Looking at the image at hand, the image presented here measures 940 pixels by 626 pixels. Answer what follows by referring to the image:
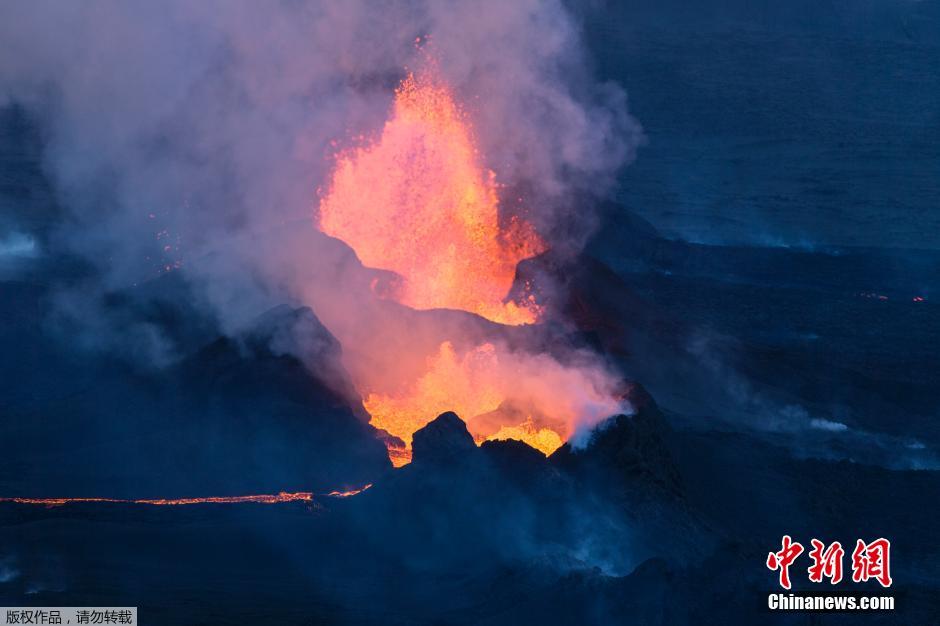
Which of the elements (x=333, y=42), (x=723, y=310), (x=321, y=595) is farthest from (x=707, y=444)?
(x=333, y=42)

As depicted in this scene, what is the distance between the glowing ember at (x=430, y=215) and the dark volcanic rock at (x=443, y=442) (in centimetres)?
711

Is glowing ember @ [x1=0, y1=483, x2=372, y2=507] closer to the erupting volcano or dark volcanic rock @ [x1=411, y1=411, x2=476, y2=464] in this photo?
dark volcanic rock @ [x1=411, y1=411, x2=476, y2=464]

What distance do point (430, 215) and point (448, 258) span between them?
1931mm

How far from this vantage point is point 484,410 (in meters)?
18.6

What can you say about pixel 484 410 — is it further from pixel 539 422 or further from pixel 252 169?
pixel 252 169

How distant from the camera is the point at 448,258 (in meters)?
25.9

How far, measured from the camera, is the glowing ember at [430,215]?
24.7 meters

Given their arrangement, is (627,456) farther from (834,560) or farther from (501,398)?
(834,560)

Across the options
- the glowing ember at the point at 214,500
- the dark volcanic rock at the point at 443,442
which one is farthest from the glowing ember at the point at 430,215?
the glowing ember at the point at 214,500

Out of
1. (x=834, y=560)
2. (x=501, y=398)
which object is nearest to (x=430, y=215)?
(x=501, y=398)

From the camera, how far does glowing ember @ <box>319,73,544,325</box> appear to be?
81.0ft

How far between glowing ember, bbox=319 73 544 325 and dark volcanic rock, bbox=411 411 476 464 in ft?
23.3

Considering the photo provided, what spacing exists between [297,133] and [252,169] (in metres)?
1.51

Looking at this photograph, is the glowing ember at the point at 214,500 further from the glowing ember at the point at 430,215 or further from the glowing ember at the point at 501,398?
the glowing ember at the point at 430,215
